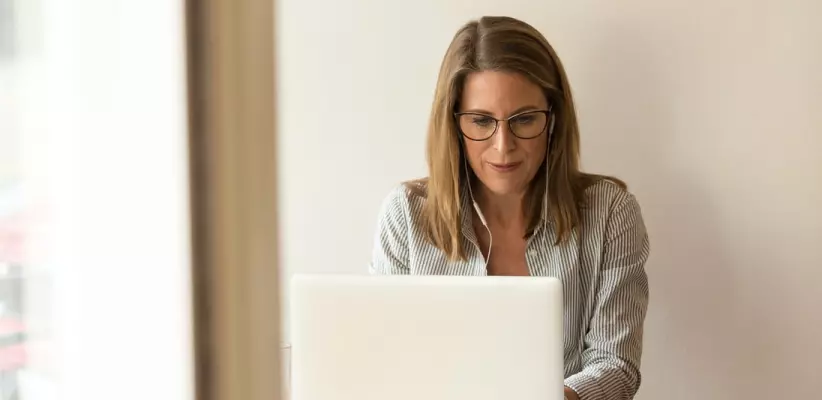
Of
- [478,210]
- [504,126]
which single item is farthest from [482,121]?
[478,210]

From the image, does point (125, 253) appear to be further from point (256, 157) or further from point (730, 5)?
point (730, 5)

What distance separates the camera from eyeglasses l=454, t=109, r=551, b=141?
4.30 ft

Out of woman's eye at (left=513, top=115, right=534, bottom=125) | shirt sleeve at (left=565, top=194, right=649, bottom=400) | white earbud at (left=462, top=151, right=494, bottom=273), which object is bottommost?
shirt sleeve at (left=565, top=194, right=649, bottom=400)

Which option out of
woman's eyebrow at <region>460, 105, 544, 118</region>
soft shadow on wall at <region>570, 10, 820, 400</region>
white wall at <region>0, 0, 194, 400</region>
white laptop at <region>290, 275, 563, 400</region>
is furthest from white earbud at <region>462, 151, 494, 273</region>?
white wall at <region>0, 0, 194, 400</region>

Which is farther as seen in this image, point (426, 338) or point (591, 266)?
point (591, 266)

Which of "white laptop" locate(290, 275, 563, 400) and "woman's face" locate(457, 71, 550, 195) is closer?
"white laptop" locate(290, 275, 563, 400)

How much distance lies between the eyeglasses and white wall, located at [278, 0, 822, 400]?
151mm

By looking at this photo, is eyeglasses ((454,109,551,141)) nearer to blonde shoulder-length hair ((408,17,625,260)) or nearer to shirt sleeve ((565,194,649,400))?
blonde shoulder-length hair ((408,17,625,260))

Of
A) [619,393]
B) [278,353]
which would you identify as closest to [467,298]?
[619,393]

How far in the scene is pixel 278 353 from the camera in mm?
344

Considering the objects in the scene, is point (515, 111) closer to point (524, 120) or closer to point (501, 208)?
point (524, 120)

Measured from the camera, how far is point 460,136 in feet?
4.55

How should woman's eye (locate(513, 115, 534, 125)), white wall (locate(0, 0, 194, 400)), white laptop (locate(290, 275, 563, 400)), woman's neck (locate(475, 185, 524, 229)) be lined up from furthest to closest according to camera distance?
woman's neck (locate(475, 185, 524, 229)) → woman's eye (locate(513, 115, 534, 125)) → white laptop (locate(290, 275, 563, 400)) → white wall (locate(0, 0, 194, 400))

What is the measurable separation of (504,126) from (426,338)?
497 millimetres
